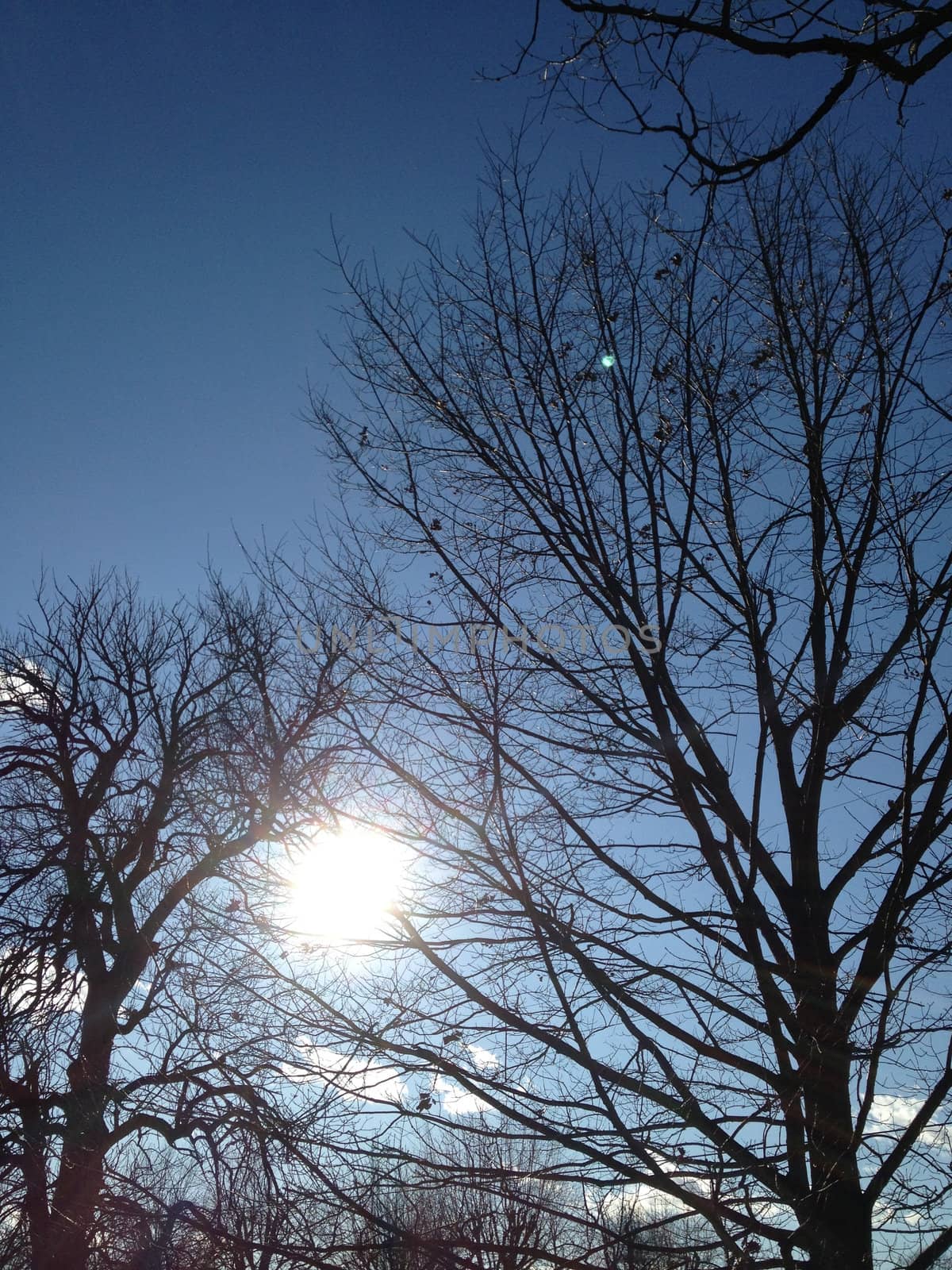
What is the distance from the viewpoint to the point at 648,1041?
9.37 ft

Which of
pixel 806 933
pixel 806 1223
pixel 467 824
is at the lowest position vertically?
pixel 806 1223

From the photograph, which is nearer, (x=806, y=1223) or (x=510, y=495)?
(x=806, y=1223)

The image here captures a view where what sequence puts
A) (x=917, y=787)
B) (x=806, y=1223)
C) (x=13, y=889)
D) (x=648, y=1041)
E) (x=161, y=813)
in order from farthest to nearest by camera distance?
1. (x=161, y=813)
2. (x=13, y=889)
3. (x=917, y=787)
4. (x=648, y=1041)
5. (x=806, y=1223)

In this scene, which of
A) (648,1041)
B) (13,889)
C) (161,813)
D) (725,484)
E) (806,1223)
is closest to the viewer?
(806,1223)

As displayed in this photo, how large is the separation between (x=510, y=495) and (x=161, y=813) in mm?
4650

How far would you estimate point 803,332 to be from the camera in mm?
3957

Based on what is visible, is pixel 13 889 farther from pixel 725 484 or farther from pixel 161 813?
pixel 725 484

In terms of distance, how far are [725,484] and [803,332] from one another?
0.80 m

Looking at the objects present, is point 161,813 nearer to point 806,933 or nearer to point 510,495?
point 510,495

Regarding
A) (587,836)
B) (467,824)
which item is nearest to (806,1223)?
(587,836)

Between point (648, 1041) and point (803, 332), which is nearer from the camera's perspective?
point (648, 1041)

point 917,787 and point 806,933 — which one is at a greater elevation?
point 917,787

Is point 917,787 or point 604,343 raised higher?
point 604,343

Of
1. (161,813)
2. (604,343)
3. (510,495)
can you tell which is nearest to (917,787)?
(510,495)
